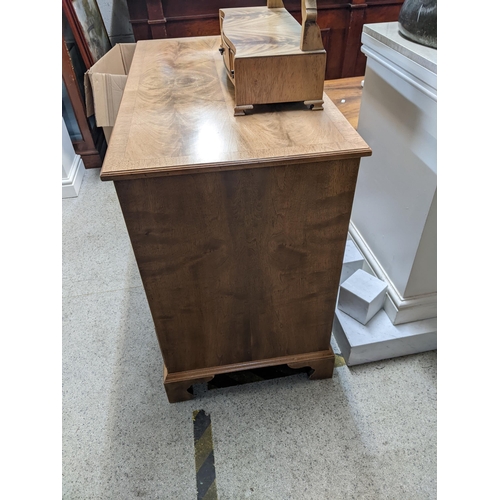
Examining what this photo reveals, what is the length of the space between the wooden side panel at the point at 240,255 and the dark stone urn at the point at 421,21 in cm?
48

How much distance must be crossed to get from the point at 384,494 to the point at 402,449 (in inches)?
5.4

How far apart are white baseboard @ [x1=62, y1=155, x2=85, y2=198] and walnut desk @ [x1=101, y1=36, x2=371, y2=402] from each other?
46.7 inches

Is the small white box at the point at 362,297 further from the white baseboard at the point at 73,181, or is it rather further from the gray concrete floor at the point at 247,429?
the white baseboard at the point at 73,181

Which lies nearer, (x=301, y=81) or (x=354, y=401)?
(x=301, y=81)

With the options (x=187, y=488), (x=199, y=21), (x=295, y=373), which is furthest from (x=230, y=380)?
(x=199, y=21)

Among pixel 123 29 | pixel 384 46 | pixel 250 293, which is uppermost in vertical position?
pixel 384 46

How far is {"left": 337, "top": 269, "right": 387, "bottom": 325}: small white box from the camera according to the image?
126 cm

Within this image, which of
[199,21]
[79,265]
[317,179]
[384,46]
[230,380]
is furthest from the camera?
[199,21]

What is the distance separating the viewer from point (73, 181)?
7.08 ft

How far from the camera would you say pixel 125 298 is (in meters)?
1.57

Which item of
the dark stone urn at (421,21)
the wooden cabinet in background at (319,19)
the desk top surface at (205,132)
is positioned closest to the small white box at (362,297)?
the desk top surface at (205,132)

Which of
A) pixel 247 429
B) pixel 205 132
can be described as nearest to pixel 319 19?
pixel 205 132

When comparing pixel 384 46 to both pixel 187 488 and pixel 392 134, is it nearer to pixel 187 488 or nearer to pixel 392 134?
pixel 392 134

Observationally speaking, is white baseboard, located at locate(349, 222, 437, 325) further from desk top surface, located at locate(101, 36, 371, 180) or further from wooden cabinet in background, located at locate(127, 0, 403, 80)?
wooden cabinet in background, located at locate(127, 0, 403, 80)
